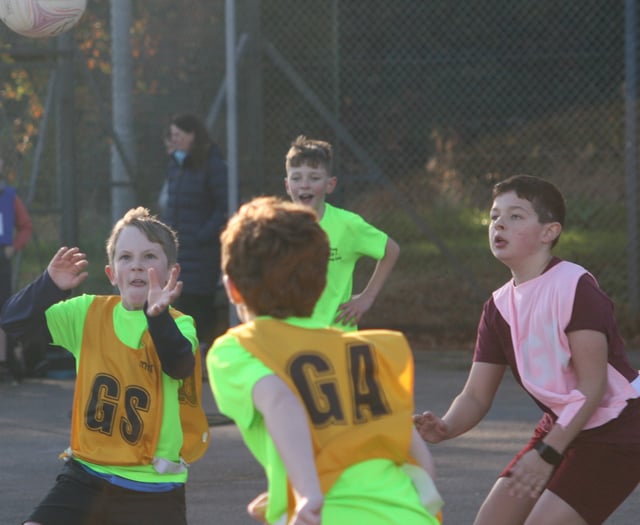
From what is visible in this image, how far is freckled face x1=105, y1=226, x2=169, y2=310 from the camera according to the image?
4305mm

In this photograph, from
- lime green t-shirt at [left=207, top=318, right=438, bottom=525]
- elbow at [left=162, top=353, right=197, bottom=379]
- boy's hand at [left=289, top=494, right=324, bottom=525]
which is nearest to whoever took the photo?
boy's hand at [left=289, top=494, right=324, bottom=525]

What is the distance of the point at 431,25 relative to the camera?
1312 centimetres

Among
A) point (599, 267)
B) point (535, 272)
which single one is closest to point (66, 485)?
point (535, 272)

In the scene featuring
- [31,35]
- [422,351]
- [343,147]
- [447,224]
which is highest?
[31,35]

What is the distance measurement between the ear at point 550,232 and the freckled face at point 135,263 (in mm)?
1262

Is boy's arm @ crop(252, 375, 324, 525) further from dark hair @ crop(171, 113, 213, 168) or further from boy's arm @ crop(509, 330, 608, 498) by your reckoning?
dark hair @ crop(171, 113, 213, 168)

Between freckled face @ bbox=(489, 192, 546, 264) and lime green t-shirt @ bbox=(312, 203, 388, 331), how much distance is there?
2.56m

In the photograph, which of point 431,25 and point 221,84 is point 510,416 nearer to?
point 221,84

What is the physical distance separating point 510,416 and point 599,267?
3.74m

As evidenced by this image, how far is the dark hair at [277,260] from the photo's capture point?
302 centimetres

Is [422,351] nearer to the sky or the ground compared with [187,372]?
nearer to the ground

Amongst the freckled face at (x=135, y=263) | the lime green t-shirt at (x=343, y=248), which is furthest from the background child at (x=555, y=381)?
the lime green t-shirt at (x=343, y=248)

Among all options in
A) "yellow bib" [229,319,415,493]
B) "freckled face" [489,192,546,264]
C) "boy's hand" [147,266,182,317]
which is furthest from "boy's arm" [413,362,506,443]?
"yellow bib" [229,319,415,493]

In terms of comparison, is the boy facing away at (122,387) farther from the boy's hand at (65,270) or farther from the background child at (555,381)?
the background child at (555,381)
